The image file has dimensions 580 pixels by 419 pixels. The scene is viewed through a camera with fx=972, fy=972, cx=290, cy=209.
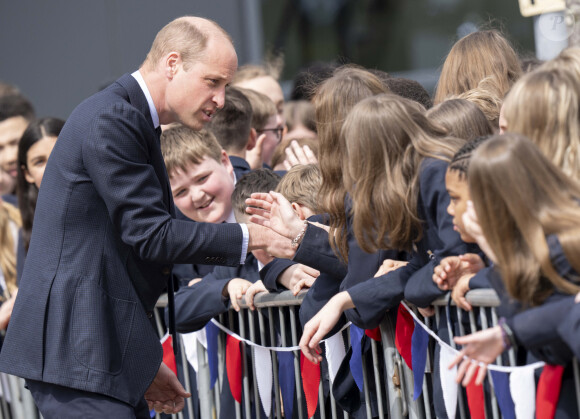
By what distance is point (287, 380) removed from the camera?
173 inches

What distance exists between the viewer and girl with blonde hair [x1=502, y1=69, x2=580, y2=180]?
2.96 meters

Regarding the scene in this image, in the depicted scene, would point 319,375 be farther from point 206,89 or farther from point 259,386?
point 206,89

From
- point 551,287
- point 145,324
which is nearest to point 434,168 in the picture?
point 551,287

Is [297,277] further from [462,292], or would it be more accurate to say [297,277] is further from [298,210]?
[462,292]

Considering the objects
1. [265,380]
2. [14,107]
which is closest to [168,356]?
[265,380]

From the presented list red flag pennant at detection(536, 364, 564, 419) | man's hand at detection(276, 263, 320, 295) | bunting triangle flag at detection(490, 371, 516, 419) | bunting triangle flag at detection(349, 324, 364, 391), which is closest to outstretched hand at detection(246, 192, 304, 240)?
man's hand at detection(276, 263, 320, 295)

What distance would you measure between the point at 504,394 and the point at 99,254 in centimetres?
164

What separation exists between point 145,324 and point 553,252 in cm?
182

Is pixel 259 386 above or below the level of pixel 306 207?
below

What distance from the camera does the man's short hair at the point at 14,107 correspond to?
741 centimetres

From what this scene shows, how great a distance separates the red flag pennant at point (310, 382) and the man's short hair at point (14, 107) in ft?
13.1

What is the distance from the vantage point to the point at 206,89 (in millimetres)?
4141

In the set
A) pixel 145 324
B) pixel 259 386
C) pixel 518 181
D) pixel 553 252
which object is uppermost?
pixel 518 181

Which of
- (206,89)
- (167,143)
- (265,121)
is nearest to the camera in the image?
(206,89)
